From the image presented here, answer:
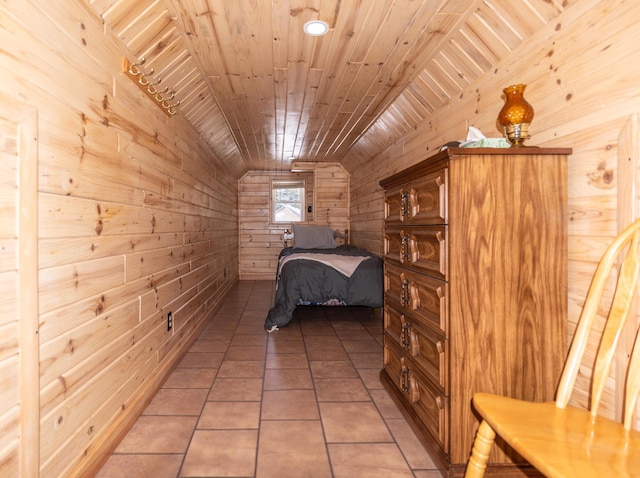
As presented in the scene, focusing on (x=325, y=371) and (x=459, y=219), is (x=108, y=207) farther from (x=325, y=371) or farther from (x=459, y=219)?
(x=325, y=371)

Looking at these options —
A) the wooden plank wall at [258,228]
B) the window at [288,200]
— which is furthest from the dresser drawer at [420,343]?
the window at [288,200]

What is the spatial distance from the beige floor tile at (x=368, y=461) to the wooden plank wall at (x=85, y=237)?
0.97m

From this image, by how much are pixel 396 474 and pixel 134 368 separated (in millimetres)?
1370

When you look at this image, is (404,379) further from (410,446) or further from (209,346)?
→ (209,346)

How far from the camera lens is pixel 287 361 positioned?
2.79 meters

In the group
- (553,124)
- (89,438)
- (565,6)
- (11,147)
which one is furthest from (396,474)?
(565,6)

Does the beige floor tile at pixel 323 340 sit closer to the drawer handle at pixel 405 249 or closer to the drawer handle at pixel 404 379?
the drawer handle at pixel 404 379

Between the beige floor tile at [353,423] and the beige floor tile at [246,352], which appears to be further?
the beige floor tile at [246,352]

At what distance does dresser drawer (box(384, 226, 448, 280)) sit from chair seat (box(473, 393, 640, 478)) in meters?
0.52

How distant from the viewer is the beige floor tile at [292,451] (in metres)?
1.52

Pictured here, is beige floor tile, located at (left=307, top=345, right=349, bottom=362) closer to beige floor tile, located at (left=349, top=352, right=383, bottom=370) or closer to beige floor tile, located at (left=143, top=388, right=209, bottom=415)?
beige floor tile, located at (left=349, top=352, right=383, bottom=370)

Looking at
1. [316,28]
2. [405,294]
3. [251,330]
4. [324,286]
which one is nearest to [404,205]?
[405,294]

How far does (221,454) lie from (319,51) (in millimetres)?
2253

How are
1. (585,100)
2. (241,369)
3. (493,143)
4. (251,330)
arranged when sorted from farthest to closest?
(251,330)
(241,369)
(493,143)
(585,100)
